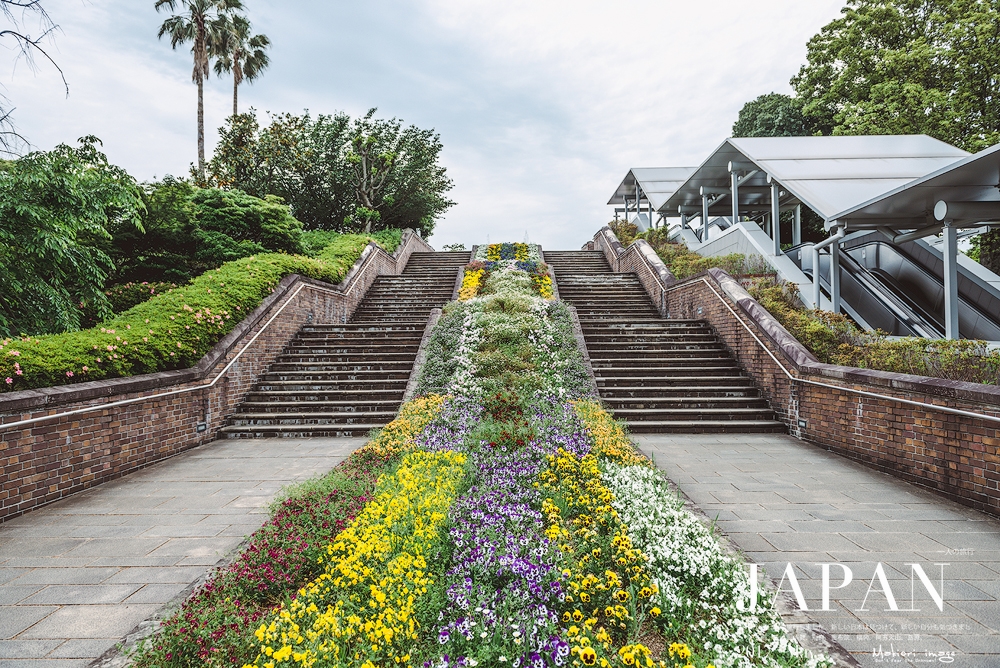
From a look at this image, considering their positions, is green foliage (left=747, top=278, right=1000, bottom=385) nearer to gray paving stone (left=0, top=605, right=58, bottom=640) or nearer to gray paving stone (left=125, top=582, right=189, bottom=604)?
gray paving stone (left=125, top=582, right=189, bottom=604)

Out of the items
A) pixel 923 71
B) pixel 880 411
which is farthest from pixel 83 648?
pixel 923 71

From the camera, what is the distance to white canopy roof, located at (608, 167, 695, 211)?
20.5 m

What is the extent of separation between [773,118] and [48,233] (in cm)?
2667

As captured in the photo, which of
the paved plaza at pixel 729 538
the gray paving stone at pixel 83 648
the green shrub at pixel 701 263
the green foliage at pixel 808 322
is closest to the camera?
the gray paving stone at pixel 83 648

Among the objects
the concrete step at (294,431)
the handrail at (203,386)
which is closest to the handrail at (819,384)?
the concrete step at (294,431)

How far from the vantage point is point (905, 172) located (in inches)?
405

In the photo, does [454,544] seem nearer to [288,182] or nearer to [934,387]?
[934,387]

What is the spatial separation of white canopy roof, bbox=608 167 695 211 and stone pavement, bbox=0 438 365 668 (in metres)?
18.5

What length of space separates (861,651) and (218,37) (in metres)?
30.7

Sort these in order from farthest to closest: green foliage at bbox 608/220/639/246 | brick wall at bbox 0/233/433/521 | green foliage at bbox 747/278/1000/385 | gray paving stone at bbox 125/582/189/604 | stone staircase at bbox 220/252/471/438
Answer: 1. green foliage at bbox 608/220/639/246
2. stone staircase at bbox 220/252/471/438
3. green foliage at bbox 747/278/1000/385
4. brick wall at bbox 0/233/433/521
5. gray paving stone at bbox 125/582/189/604

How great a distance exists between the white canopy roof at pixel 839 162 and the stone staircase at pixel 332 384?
8548 mm

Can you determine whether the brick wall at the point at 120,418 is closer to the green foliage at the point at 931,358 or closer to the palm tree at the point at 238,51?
the green foliage at the point at 931,358

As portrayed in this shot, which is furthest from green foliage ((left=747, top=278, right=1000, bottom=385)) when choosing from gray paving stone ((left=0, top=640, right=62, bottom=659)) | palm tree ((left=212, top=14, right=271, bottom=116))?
palm tree ((left=212, top=14, right=271, bottom=116))

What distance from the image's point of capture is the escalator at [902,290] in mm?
9836
